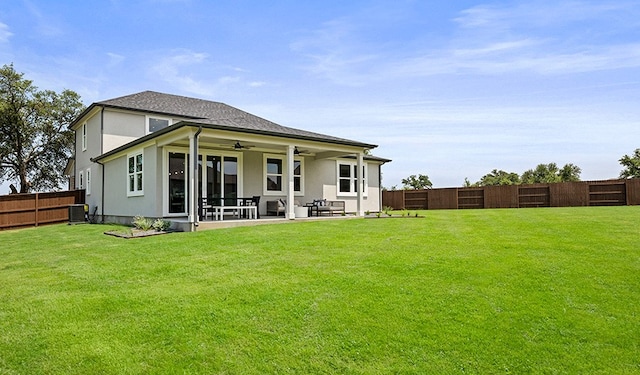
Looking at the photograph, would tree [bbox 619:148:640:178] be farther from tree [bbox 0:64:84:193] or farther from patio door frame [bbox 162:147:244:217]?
tree [bbox 0:64:84:193]

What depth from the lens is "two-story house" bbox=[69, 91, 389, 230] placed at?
1261cm

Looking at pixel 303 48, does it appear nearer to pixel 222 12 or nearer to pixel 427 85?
pixel 222 12

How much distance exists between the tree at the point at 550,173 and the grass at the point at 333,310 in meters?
36.3

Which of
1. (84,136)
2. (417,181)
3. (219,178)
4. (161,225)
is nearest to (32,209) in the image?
(84,136)

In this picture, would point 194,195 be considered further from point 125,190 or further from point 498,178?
point 498,178

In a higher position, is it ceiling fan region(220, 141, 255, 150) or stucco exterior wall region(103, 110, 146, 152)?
stucco exterior wall region(103, 110, 146, 152)

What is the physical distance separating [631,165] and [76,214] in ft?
129

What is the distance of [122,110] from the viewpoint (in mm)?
18031

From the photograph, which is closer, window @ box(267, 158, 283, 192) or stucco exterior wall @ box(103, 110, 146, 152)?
window @ box(267, 158, 283, 192)

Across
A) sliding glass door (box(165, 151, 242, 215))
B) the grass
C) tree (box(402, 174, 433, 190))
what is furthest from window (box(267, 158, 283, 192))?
tree (box(402, 174, 433, 190))

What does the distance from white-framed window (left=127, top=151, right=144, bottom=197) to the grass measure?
668 centimetres

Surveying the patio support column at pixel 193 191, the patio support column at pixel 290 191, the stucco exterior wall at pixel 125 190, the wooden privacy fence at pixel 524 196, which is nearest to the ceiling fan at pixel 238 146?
the patio support column at pixel 290 191

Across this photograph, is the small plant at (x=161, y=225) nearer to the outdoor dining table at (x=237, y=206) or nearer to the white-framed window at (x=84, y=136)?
the outdoor dining table at (x=237, y=206)

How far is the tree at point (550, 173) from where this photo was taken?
38.9 meters
